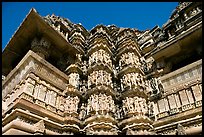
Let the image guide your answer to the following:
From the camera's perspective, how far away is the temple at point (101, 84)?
9.17 metres

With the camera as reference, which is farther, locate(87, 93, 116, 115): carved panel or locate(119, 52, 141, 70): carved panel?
locate(119, 52, 141, 70): carved panel

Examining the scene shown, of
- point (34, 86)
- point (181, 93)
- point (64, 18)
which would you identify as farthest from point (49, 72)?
point (64, 18)

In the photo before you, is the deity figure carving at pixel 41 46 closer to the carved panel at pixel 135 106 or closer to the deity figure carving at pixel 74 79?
the deity figure carving at pixel 74 79

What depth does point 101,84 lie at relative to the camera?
1185cm

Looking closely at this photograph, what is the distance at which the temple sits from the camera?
9172 millimetres

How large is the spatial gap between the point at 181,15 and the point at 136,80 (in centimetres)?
680

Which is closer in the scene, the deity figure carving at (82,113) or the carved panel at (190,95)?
the carved panel at (190,95)

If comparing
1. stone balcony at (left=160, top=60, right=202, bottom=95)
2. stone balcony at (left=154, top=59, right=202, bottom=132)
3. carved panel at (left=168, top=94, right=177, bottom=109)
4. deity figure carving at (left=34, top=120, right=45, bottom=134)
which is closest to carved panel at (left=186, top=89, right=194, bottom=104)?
stone balcony at (left=154, top=59, right=202, bottom=132)

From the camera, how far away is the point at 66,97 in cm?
1134

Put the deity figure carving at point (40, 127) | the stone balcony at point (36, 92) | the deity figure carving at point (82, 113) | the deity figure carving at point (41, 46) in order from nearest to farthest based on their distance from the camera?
the deity figure carving at point (40, 127), the stone balcony at point (36, 92), the deity figure carving at point (82, 113), the deity figure carving at point (41, 46)

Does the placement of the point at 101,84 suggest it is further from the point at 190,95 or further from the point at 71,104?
the point at 190,95

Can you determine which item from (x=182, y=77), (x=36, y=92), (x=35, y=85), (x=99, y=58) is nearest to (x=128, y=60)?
(x=99, y=58)

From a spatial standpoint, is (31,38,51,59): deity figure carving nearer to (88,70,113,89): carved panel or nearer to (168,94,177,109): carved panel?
(88,70,113,89): carved panel

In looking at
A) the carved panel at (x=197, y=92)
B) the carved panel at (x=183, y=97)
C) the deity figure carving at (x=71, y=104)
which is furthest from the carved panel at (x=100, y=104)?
the carved panel at (x=197, y=92)
